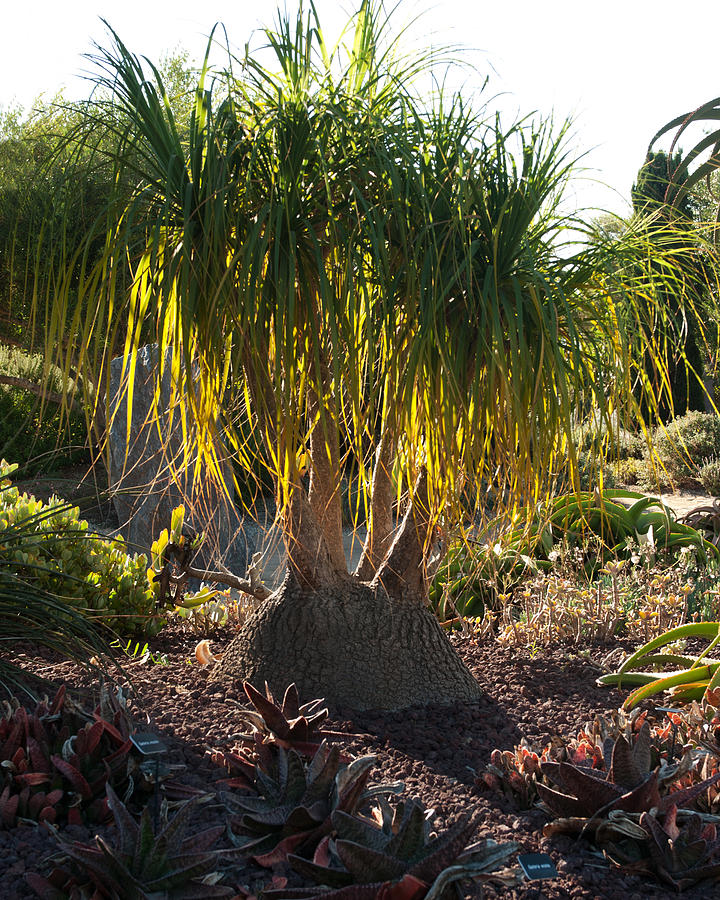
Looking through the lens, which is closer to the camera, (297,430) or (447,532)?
(297,430)

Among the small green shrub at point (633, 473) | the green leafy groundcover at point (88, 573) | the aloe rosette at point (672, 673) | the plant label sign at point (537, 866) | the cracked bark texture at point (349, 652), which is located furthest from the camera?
the small green shrub at point (633, 473)

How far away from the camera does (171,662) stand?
3203 mm

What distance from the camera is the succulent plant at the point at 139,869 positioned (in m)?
1.52

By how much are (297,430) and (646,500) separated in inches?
120

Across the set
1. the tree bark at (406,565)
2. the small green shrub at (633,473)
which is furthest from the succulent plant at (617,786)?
the small green shrub at (633,473)

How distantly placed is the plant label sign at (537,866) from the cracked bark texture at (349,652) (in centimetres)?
102

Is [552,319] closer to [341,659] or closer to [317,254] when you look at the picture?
[317,254]

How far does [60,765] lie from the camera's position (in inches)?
75.3

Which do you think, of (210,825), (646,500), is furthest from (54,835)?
(646,500)

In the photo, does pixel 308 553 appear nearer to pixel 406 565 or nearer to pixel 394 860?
pixel 406 565

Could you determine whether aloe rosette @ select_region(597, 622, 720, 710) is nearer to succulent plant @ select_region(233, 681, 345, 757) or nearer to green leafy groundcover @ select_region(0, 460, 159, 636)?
succulent plant @ select_region(233, 681, 345, 757)

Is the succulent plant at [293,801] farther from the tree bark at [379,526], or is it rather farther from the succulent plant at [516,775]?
the tree bark at [379,526]

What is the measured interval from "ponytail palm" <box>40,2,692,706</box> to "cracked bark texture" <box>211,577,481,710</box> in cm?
1

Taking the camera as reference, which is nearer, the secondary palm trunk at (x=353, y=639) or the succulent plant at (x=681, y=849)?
the succulent plant at (x=681, y=849)
